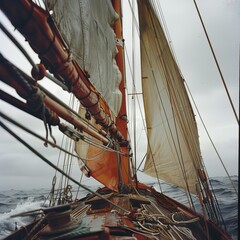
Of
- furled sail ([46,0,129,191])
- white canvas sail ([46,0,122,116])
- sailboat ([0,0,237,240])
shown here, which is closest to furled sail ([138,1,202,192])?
sailboat ([0,0,237,240])

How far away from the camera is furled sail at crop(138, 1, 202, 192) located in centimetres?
575

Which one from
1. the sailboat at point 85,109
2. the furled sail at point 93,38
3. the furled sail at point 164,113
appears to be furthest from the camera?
the furled sail at point 164,113

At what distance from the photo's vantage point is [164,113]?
656 centimetres

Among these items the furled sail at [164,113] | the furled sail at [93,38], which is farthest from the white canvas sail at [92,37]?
the furled sail at [164,113]

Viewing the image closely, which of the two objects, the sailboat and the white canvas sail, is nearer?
the sailboat

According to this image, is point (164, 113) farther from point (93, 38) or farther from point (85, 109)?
point (93, 38)

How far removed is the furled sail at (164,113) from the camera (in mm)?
5750

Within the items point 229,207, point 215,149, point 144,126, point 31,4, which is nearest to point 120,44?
point 144,126

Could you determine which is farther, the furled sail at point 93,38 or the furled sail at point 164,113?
the furled sail at point 164,113

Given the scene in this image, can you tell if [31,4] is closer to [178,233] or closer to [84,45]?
[84,45]

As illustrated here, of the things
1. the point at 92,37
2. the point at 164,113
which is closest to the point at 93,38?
the point at 92,37

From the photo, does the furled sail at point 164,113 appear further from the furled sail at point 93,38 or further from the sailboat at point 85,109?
the furled sail at point 93,38

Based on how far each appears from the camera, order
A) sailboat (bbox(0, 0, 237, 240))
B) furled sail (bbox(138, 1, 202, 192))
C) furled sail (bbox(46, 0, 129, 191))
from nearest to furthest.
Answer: sailboat (bbox(0, 0, 237, 240)) < furled sail (bbox(46, 0, 129, 191)) < furled sail (bbox(138, 1, 202, 192))

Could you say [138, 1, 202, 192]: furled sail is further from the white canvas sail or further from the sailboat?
the white canvas sail
